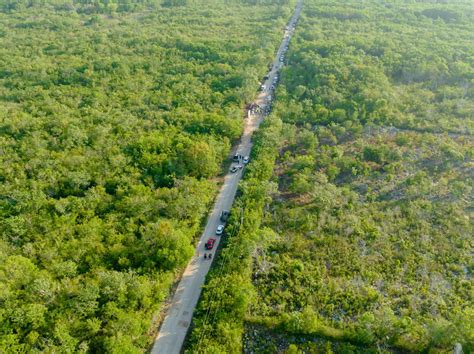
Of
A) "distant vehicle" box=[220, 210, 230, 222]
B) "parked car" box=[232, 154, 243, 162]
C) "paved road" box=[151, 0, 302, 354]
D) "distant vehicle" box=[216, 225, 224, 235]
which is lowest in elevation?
"paved road" box=[151, 0, 302, 354]

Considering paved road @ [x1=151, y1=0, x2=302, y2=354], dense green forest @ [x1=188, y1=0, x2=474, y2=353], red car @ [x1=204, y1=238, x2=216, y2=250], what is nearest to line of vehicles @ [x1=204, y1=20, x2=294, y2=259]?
red car @ [x1=204, y1=238, x2=216, y2=250]

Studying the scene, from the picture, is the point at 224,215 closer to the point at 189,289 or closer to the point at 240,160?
the point at 189,289

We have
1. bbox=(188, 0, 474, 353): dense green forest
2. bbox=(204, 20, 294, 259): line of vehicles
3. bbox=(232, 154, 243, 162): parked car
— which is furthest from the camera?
bbox=(232, 154, 243, 162): parked car

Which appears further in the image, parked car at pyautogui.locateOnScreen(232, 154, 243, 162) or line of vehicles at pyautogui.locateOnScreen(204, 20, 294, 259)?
parked car at pyautogui.locateOnScreen(232, 154, 243, 162)

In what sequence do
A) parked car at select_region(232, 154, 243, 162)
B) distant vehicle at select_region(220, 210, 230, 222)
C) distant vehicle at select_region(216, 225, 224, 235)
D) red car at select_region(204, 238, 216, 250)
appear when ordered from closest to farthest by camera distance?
Result: red car at select_region(204, 238, 216, 250) < distant vehicle at select_region(216, 225, 224, 235) < distant vehicle at select_region(220, 210, 230, 222) < parked car at select_region(232, 154, 243, 162)

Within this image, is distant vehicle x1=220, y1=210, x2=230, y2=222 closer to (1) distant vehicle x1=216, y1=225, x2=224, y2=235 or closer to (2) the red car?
(1) distant vehicle x1=216, y1=225, x2=224, y2=235

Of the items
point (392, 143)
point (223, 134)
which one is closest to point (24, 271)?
point (223, 134)

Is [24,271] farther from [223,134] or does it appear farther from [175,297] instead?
[223,134]
